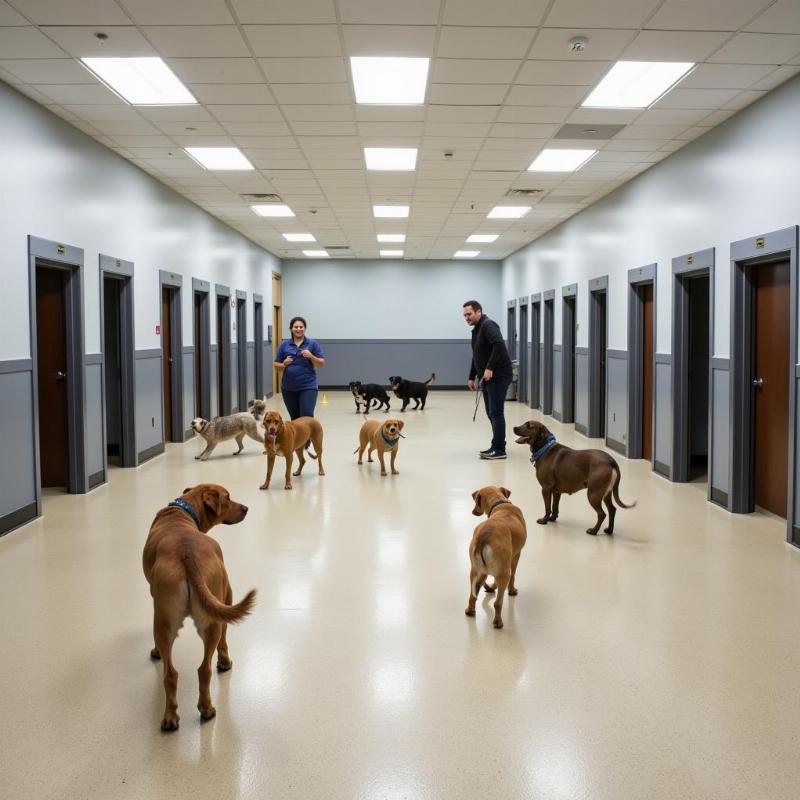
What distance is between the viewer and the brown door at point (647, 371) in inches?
340

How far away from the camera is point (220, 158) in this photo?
8078 millimetres

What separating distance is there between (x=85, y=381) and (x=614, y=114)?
499cm

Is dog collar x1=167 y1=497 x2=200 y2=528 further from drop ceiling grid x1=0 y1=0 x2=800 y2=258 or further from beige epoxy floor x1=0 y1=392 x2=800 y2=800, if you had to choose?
drop ceiling grid x1=0 y1=0 x2=800 y2=258

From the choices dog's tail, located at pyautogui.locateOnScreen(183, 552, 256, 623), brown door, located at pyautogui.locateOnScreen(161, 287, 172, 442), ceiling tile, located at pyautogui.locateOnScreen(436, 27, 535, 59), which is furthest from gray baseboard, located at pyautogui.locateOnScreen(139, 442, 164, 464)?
dog's tail, located at pyautogui.locateOnScreen(183, 552, 256, 623)

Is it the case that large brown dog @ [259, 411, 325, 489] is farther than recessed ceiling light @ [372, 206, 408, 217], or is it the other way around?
recessed ceiling light @ [372, 206, 408, 217]

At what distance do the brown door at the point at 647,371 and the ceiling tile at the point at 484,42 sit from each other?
4.30 m

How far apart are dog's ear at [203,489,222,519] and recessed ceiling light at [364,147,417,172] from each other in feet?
17.2

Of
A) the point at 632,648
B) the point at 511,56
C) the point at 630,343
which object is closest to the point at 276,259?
the point at 630,343

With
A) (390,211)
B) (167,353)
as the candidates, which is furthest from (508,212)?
(167,353)

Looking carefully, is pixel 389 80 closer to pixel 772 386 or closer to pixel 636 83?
pixel 636 83

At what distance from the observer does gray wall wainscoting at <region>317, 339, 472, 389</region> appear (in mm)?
19984

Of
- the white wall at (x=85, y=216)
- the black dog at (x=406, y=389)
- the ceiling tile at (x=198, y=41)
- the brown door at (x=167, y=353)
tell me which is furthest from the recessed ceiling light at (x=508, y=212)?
the ceiling tile at (x=198, y=41)

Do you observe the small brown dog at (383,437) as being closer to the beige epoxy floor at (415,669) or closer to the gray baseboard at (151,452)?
the beige epoxy floor at (415,669)

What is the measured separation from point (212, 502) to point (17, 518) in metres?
3.09
